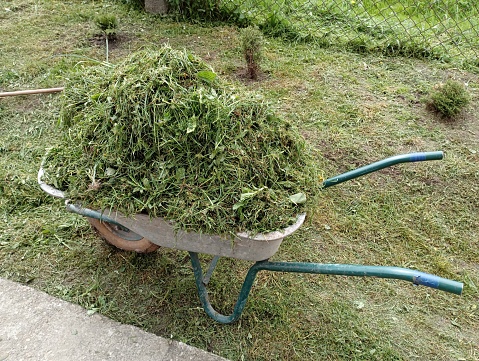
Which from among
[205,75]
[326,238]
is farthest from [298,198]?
[326,238]

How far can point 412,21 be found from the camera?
16.5ft

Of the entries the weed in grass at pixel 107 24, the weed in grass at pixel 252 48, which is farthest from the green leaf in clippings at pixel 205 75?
the weed in grass at pixel 107 24

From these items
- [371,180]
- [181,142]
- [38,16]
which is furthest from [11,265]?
[38,16]

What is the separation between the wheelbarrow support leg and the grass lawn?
172mm

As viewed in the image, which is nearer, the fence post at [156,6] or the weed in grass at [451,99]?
the weed in grass at [451,99]

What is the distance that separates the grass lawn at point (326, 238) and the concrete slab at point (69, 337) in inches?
2.9

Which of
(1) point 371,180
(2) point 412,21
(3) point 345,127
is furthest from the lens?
(2) point 412,21

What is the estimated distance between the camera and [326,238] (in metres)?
2.89

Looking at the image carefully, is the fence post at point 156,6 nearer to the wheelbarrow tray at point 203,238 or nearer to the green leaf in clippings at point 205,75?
the green leaf in clippings at point 205,75

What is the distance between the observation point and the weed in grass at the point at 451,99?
3.75 metres

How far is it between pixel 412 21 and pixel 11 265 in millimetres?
4532

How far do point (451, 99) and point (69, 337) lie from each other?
3.28m

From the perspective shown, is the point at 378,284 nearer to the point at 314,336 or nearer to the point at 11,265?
the point at 314,336

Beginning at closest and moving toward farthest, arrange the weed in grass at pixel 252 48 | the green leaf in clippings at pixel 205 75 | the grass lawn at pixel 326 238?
1. the green leaf in clippings at pixel 205 75
2. the grass lawn at pixel 326 238
3. the weed in grass at pixel 252 48
